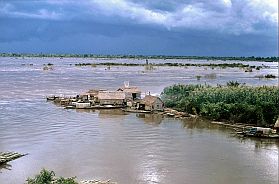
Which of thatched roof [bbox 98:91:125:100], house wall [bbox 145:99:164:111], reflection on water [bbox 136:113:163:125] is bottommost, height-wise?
reflection on water [bbox 136:113:163:125]

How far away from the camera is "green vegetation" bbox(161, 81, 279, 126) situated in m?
24.9

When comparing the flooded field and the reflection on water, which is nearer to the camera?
the flooded field

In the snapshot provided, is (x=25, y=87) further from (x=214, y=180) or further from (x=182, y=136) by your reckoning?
(x=214, y=180)

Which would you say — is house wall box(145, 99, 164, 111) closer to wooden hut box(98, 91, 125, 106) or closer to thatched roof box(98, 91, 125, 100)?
wooden hut box(98, 91, 125, 106)

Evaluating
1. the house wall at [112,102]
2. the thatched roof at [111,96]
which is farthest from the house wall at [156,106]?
the thatched roof at [111,96]

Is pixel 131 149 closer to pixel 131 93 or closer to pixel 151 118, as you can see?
pixel 151 118

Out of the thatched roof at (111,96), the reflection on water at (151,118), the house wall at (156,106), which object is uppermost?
the thatched roof at (111,96)

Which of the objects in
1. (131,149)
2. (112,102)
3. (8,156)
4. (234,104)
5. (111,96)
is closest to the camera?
(8,156)

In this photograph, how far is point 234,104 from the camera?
26.3 m

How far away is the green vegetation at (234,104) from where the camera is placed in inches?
981

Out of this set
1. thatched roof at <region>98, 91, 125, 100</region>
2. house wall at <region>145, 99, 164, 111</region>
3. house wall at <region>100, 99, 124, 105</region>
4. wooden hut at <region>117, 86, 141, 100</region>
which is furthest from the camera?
wooden hut at <region>117, 86, 141, 100</region>

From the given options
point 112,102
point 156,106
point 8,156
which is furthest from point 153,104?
point 8,156

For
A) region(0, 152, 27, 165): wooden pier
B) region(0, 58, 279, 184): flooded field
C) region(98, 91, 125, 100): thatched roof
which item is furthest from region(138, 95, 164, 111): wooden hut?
region(0, 152, 27, 165): wooden pier

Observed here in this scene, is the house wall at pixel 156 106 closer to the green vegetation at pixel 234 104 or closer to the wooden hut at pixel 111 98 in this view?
the green vegetation at pixel 234 104
